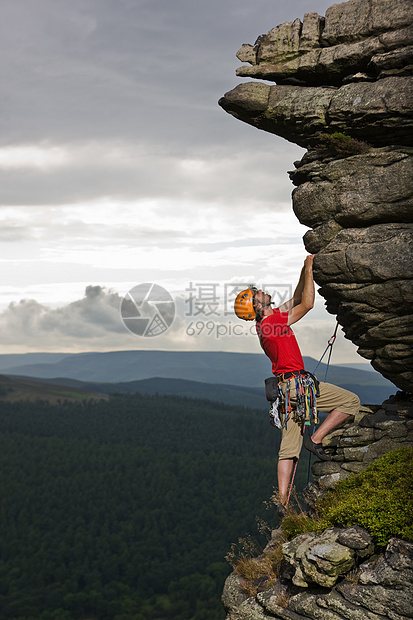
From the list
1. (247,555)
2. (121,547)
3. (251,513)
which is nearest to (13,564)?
(121,547)

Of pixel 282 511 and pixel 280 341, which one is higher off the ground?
pixel 280 341

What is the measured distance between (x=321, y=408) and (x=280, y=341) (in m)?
1.87

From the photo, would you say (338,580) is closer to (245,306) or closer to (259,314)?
(259,314)

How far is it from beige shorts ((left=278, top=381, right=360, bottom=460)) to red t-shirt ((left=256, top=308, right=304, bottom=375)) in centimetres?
45

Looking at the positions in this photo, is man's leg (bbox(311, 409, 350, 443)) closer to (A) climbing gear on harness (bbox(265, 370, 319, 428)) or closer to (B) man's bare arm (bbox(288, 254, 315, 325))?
(A) climbing gear on harness (bbox(265, 370, 319, 428))

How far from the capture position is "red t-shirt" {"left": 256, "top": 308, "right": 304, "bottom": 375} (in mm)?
11750

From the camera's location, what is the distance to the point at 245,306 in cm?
1202

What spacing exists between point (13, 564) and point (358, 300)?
193 m

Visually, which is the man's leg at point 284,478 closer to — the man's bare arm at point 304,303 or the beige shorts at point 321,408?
the beige shorts at point 321,408

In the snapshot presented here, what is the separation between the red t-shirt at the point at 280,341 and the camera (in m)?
11.8

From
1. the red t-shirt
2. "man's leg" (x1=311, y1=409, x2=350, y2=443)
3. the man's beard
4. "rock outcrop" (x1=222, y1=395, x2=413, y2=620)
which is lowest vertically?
"rock outcrop" (x1=222, y1=395, x2=413, y2=620)

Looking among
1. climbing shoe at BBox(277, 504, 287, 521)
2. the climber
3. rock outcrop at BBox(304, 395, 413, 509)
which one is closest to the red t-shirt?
the climber

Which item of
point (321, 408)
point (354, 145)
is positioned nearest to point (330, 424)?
point (321, 408)

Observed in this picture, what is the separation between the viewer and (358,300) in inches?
488
